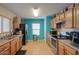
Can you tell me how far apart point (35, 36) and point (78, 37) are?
643 centimetres

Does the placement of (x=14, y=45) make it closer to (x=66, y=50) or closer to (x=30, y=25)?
(x=66, y=50)

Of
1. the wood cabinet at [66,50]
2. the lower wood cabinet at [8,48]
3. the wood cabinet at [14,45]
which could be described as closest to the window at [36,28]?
the wood cabinet at [14,45]

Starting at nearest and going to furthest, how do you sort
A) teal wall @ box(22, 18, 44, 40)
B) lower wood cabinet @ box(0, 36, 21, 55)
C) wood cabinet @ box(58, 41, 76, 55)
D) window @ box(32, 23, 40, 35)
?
wood cabinet @ box(58, 41, 76, 55) → lower wood cabinet @ box(0, 36, 21, 55) → teal wall @ box(22, 18, 44, 40) → window @ box(32, 23, 40, 35)

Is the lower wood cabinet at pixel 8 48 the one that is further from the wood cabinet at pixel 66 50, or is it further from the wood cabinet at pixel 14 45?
the wood cabinet at pixel 66 50

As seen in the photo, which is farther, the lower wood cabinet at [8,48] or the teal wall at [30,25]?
the teal wall at [30,25]

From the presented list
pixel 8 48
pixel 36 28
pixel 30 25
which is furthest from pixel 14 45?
pixel 36 28

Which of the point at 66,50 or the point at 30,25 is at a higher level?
the point at 30,25

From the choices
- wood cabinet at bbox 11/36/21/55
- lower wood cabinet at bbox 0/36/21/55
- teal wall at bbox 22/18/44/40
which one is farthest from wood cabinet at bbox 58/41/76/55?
teal wall at bbox 22/18/44/40

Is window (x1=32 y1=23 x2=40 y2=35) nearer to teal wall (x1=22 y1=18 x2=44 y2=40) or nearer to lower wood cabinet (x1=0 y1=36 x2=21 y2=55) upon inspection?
teal wall (x1=22 y1=18 x2=44 y2=40)

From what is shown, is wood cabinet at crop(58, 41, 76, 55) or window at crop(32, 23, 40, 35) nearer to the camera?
wood cabinet at crop(58, 41, 76, 55)

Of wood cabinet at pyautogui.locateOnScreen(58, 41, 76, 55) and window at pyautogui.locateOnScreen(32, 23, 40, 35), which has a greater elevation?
window at pyautogui.locateOnScreen(32, 23, 40, 35)
